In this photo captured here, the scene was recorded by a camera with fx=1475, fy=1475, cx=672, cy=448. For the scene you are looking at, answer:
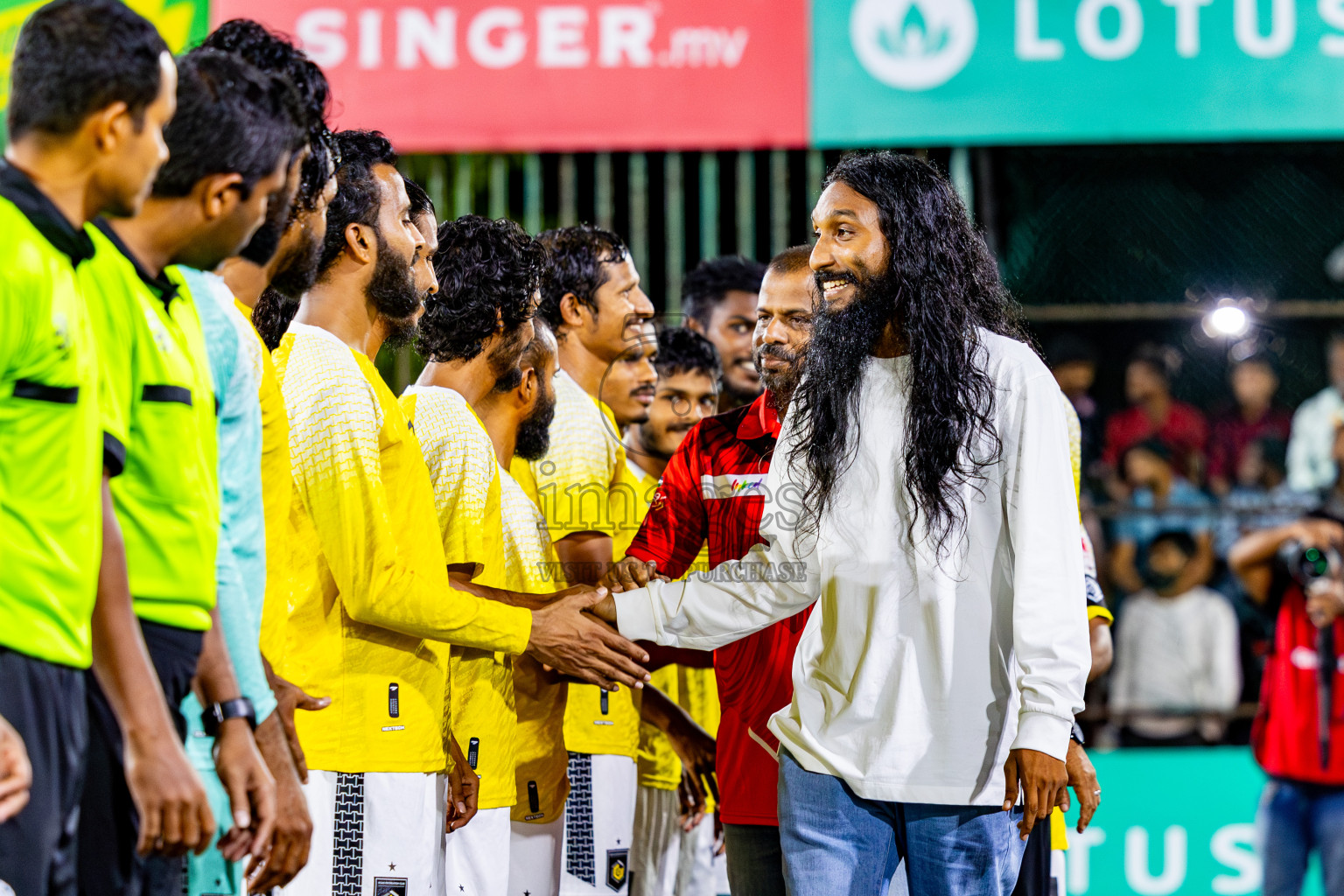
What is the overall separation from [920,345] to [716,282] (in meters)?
3.12

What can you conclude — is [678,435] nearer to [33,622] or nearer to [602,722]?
[602,722]

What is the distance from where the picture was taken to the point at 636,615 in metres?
3.11

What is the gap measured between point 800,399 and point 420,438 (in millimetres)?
920

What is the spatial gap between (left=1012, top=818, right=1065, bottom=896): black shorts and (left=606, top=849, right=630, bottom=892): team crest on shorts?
40.7 inches

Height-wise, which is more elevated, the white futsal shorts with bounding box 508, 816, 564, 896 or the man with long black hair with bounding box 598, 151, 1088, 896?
the man with long black hair with bounding box 598, 151, 1088, 896

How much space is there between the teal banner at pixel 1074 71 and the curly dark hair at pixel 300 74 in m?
3.96

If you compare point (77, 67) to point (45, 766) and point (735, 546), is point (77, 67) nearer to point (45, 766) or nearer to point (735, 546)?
point (45, 766)

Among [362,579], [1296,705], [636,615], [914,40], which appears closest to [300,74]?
[362,579]

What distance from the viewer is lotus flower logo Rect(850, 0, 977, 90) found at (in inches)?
246

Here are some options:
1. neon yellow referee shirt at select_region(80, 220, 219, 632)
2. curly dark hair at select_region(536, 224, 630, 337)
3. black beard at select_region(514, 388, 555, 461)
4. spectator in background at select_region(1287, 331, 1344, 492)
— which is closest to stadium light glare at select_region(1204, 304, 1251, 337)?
spectator in background at select_region(1287, 331, 1344, 492)

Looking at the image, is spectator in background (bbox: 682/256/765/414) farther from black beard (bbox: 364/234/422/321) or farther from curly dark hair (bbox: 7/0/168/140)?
curly dark hair (bbox: 7/0/168/140)

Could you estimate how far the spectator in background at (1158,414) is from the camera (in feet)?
24.0

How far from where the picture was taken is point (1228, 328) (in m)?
7.27

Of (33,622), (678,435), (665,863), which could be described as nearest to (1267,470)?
→ (678,435)
